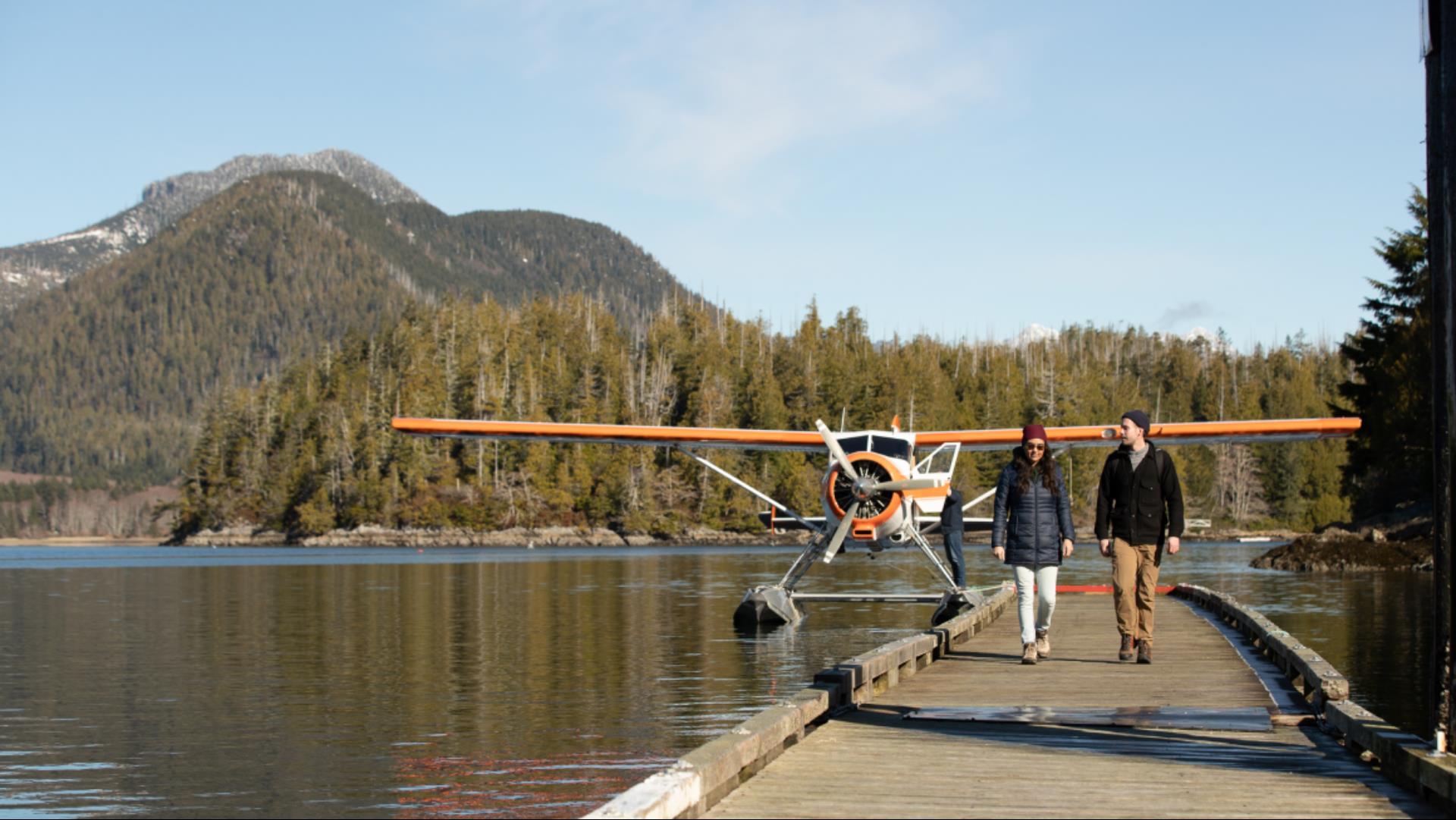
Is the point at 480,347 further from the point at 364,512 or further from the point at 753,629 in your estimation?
the point at 753,629

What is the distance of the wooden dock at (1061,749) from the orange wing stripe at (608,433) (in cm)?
855

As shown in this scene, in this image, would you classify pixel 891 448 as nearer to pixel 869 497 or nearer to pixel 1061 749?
pixel 869 497

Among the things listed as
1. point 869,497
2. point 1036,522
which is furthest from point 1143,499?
point 869,497

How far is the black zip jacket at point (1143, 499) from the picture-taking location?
28.6 feet

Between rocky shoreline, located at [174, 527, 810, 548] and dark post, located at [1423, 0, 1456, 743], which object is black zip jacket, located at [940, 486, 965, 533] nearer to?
dark post, located at [1423, 0, 1456, 743]

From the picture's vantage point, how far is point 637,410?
363 ft

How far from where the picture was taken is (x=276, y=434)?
11694 cm

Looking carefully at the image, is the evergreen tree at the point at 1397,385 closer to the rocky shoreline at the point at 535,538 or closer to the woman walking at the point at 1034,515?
the woman walking at the point at 1034,515

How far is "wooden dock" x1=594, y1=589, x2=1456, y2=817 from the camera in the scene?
16.1ft

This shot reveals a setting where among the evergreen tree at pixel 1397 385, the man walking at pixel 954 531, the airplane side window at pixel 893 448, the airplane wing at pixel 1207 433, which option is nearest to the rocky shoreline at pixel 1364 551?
the evergreen tree at pixel 1397 385

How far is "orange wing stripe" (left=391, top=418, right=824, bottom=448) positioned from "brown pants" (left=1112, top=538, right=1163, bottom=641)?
318 inches

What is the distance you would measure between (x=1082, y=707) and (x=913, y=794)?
8.18 feet

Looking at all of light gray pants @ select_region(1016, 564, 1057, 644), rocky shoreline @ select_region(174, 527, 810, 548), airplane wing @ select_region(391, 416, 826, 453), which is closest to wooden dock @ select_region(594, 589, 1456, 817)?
light gray pants @ select_region(1016, 564, 1057, 644)

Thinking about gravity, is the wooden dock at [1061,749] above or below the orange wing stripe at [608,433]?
below
